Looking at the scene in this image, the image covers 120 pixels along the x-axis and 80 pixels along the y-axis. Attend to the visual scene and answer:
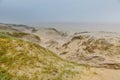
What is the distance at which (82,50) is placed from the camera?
19.8 m

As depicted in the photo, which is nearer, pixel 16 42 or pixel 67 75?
pixel 67 75

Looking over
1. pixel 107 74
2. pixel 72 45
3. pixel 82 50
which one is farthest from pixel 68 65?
pixel 72 45

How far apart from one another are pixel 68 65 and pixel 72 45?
13.7m

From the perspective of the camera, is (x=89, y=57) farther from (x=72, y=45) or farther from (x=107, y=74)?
(x=107, y=74)

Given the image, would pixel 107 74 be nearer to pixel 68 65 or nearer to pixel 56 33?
pixel 68 65

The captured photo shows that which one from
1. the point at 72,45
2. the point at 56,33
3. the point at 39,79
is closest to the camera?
the point at 39,79

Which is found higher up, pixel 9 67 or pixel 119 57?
pixel 9 67

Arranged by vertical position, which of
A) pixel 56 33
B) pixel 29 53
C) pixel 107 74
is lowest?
pixel 56 33

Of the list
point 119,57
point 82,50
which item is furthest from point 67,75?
point 82,50

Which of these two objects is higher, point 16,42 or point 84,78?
point 16,42

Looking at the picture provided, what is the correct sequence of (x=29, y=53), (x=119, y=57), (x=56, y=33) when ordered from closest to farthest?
(x=29, y=53)
(x=119, y=57)
(x=56, y=33)

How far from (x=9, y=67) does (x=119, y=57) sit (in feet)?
29.0

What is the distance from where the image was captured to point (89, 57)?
17.8 metres

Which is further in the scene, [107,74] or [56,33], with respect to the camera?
[56,33]
